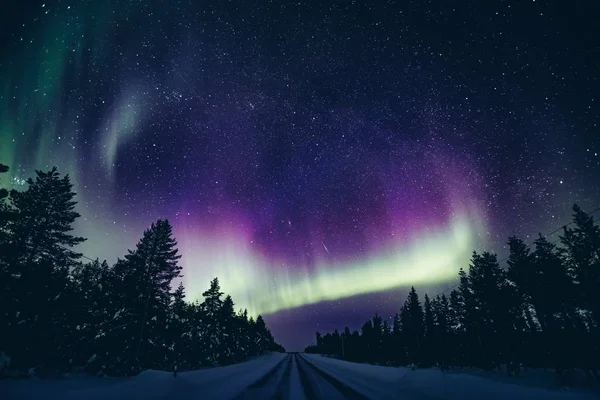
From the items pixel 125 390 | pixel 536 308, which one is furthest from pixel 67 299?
pixel 536 308

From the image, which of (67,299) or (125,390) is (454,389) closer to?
(125,390)

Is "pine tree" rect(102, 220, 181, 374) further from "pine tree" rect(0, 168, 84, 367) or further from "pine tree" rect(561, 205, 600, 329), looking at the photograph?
"pine tree" rect(561, 205, 600, 329)

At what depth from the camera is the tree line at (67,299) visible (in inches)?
691

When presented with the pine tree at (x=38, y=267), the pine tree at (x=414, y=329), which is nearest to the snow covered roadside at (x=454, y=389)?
the pine tree at (x=38, y=267)

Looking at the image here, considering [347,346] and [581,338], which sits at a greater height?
[581,338]

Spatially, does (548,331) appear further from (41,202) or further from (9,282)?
(41,202)

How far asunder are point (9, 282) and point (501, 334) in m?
54.1

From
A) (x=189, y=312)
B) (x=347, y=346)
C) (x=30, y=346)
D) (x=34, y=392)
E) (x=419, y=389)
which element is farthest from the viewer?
(x=347, y=346)

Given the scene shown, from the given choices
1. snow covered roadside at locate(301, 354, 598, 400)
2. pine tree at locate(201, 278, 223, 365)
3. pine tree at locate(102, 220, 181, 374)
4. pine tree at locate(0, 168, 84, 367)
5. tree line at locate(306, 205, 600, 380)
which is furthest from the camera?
pine tree at locate(201, 278, 223, 365)

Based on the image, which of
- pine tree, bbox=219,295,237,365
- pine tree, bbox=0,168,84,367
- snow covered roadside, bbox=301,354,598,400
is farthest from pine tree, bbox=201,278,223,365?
snow covered roadside, bbox=301,354,598,400

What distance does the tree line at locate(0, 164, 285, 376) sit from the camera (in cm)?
1756

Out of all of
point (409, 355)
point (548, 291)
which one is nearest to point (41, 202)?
point (548, 291)

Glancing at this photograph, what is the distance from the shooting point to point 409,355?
68.4m

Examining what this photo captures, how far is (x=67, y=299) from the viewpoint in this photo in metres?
20.4
